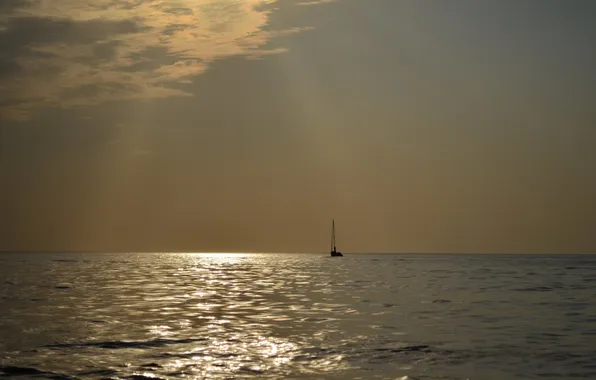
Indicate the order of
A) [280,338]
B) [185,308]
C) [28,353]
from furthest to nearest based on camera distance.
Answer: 1. [185,308]
2. [280,338]
3. [28,353]

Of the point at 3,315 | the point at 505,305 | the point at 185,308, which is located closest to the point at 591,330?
the point at 505,305

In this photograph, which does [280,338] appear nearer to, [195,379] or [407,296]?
[195,379]

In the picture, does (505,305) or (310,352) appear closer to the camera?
(310,352)

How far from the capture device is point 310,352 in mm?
26547

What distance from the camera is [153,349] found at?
26734 mm

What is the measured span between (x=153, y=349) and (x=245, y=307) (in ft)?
60.2

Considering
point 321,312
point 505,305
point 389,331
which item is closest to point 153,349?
point 389,331

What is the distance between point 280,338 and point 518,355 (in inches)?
382

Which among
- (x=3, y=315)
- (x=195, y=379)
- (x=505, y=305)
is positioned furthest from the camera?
(x=505, y=305)

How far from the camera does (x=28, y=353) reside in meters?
26.1

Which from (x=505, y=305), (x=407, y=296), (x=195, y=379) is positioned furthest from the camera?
(x=407, y=296)

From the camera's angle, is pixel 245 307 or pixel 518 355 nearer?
pixel 518 355

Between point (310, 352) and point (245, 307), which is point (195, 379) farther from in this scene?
point (245, 307)

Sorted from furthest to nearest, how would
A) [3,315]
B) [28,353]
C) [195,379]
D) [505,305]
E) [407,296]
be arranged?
[407,296]
[505,305]
[3,315]
[28,353]
[195,379]
